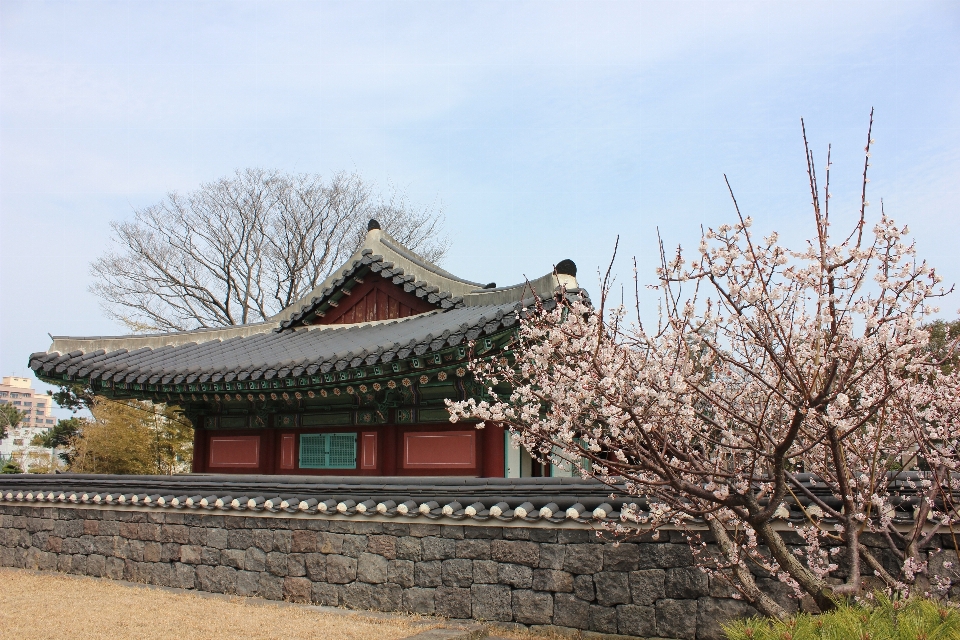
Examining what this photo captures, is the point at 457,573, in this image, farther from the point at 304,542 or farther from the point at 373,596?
the point at 304,542

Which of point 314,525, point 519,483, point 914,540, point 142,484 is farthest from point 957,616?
point 142,484

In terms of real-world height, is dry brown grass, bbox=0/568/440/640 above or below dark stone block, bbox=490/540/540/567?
below

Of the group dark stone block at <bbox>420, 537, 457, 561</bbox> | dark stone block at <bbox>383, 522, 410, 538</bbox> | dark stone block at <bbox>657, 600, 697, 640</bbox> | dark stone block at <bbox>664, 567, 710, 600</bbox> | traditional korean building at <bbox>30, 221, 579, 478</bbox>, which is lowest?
dark stone block at <bbox>657, 600, 697, 640</bbox>

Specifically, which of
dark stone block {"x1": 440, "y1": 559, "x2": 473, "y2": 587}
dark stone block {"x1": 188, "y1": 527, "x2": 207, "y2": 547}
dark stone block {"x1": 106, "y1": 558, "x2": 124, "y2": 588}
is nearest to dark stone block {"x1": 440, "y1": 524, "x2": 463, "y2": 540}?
dark stone block {"x1": 440, "y1": 559, "x2": 473, "y2": 587}

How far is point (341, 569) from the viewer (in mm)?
8352

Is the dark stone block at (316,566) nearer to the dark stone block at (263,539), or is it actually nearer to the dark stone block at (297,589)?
the dark stone block at (297,589)

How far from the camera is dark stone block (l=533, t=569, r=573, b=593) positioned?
23.3 feet

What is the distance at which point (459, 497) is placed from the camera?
7.80 m

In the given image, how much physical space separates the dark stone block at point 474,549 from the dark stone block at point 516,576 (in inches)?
8.4

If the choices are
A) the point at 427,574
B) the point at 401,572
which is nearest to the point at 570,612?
the point at 427,574

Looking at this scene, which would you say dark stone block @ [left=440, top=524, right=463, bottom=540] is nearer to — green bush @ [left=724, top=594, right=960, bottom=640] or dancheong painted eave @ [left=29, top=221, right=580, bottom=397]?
dancheong painted eave @ [left=29, top=221, right=580, bottom=397]

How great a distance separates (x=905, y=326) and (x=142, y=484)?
9421 mm

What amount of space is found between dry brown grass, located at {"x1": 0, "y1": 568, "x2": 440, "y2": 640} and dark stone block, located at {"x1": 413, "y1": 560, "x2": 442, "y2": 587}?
42 cm

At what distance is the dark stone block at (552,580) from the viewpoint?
7105 millimetres
